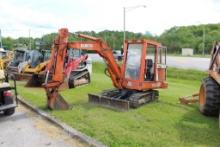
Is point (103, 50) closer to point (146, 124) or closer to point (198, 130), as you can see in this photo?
point (146, 124)

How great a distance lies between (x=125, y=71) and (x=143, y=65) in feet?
2.50

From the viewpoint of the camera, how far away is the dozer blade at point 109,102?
418 inches

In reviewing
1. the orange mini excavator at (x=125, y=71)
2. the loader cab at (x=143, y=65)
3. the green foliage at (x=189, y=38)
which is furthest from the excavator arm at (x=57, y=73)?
the green foliage at (x=189, y=38)

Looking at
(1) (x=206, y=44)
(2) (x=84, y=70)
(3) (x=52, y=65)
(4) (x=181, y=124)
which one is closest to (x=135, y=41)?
(3) (x=52, y=65)

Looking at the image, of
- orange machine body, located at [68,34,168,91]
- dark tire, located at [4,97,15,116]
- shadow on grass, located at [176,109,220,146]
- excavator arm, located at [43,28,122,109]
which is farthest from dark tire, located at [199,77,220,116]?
dark tire, located at [4,97,15,116]

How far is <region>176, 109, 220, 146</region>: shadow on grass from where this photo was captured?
23.9ft

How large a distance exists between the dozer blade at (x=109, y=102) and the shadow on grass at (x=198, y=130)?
1.86 meters

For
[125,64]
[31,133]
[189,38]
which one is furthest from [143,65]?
[189,38]

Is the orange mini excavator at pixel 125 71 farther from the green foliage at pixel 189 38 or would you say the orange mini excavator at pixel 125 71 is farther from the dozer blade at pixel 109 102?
the green foliage at pixel 189 38

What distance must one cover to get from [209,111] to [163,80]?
310 cm

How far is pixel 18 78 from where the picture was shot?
19.8 m

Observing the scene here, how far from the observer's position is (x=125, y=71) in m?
11.7

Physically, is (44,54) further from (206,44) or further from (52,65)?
(206,44)

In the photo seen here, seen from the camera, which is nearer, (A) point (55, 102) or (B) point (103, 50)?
(A) point (55, 102)
